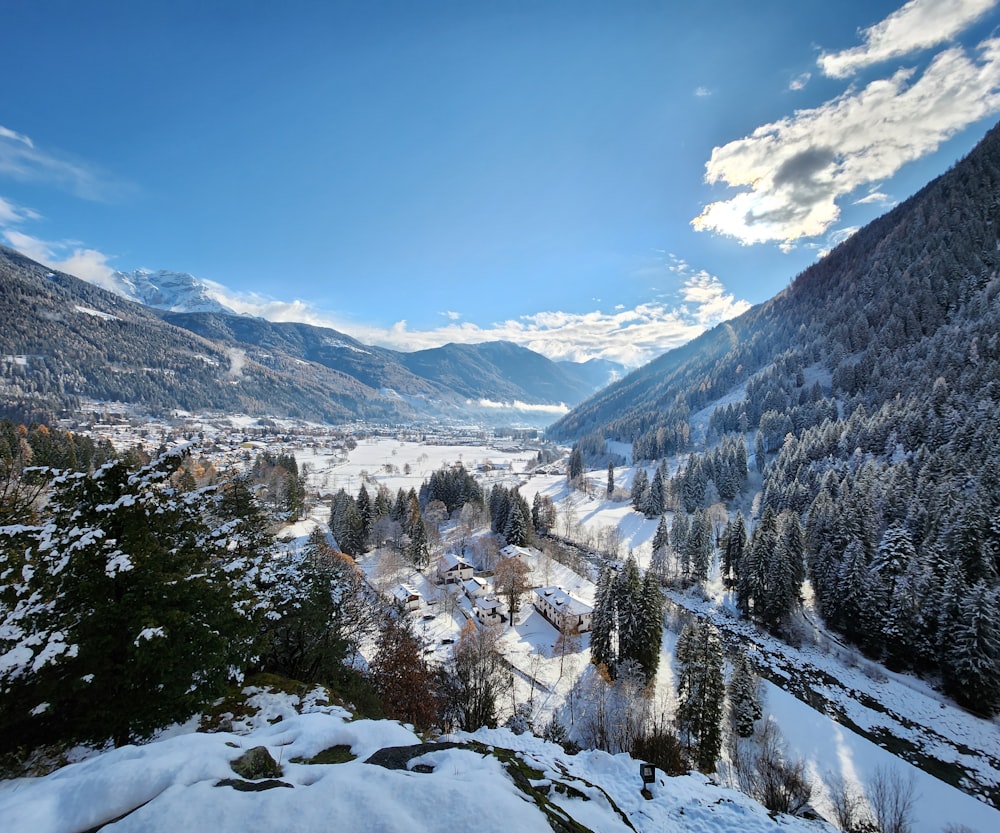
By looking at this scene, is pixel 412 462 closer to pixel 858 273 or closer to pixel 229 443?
pixel 229 443

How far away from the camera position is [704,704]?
1019 inches

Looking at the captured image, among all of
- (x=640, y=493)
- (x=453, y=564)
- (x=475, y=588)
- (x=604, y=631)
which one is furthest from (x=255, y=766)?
(x=640, y=493)

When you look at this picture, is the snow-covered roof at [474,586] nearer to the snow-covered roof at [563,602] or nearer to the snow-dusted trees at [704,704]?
the snow-covered roof at [563,602]

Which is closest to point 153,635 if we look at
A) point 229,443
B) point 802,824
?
point 802,824

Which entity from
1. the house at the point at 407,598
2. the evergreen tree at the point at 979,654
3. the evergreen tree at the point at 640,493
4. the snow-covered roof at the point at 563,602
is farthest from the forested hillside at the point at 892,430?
the house at the point at 407,598

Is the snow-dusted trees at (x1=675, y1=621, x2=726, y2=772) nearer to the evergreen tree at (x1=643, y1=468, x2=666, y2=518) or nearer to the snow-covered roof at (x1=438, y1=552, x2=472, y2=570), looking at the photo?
the snow-covered roof at (x1=438, y1=552, x2=472, y2=570)

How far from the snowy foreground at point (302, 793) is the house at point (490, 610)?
4033cm

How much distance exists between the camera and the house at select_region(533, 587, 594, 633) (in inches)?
1741

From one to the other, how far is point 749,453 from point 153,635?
129m

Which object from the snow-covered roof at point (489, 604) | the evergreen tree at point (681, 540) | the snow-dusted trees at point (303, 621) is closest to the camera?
the snow-dusted trees at point (303, 621)

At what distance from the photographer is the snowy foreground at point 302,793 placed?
4910 mm

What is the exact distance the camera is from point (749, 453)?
4478 inches

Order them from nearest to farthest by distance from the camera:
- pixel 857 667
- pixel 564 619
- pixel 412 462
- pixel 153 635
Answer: pixel 153 635, pixel 857 667, pixel 564 619, pixel 412 462

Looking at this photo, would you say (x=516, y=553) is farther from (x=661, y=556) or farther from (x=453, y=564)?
(x=661, y=556)
